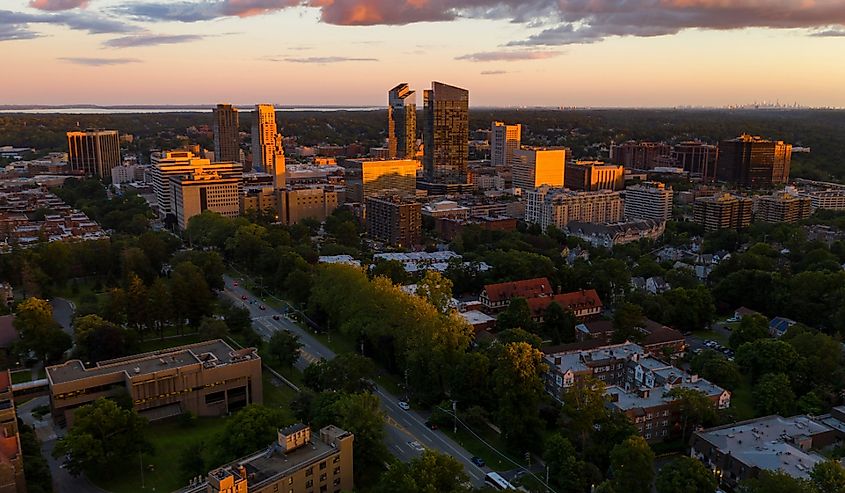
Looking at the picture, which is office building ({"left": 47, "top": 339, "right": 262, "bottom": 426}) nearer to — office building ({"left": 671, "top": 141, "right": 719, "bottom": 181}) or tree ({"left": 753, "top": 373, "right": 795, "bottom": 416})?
tree ({"left": 753, "top": 373, "right": 795, "bottom": 416})

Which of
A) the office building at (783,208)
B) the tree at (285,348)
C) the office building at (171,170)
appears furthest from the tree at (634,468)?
the office building at (171,170)

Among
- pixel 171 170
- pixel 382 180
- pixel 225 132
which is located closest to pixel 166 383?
pixel 171 170

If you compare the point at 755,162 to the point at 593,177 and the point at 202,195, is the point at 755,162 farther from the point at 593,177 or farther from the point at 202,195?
the point at 202,195

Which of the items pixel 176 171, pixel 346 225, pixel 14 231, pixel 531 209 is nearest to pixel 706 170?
pixel 531 209

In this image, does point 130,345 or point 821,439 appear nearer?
point 821,439

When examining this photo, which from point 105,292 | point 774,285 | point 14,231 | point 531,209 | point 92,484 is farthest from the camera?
point 531,209

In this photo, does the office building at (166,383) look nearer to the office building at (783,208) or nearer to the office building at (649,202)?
the office building at (649,202)

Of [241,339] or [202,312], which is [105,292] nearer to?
[202,312]
